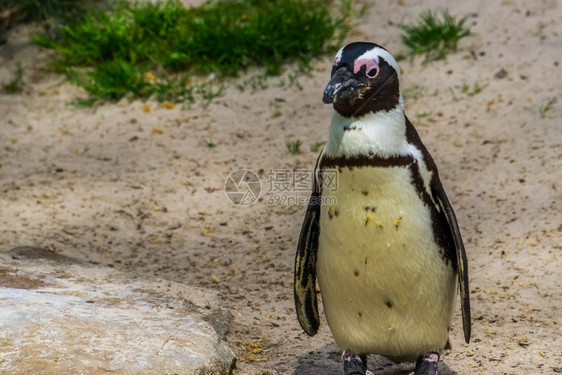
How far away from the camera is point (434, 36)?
545 cm

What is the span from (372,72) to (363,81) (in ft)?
0.15

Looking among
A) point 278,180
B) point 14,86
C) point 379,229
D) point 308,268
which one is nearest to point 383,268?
point 379,229

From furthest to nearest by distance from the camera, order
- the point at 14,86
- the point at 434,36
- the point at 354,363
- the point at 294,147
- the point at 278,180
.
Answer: the point at 14,86, the point at 434,36, the point at 294,147, the point at 278,180, the point at 354,363

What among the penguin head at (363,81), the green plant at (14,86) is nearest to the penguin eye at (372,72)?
the penguin head at (363,81)

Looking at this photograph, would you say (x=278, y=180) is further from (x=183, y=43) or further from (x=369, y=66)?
(x=369, y=66)

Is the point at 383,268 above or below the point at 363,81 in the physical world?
below

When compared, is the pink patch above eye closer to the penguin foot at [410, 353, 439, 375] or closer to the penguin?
the penguin

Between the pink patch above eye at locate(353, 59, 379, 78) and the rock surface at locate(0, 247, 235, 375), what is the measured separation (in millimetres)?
1058

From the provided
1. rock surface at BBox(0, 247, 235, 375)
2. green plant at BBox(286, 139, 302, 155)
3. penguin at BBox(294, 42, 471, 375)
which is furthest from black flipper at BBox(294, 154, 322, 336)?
green plant at BBox(286, 139, 302, 155)

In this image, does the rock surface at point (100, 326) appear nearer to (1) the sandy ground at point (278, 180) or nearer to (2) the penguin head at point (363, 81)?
(1) the sandy ground at point (278, 180)

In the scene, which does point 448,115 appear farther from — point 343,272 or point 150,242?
point 343,272

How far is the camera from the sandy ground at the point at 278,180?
3287mm

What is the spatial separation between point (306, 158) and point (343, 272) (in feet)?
7.20

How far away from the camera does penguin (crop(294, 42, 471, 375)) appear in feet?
7.95
